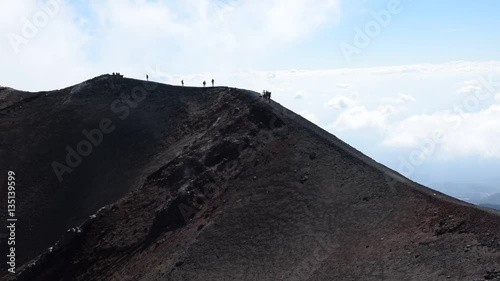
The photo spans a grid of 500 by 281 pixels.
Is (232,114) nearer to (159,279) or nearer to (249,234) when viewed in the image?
(249,234)

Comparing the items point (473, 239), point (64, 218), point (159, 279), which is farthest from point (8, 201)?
point (473, 239)

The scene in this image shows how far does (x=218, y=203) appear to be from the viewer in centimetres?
4794

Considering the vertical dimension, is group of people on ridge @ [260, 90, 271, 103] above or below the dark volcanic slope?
above

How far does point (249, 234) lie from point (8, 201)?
39.4 meters

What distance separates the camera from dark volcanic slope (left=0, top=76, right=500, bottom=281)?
3616 cm

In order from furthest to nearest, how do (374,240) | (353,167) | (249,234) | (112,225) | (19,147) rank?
(19,147) → (112,225) → (353,167) → (249,234) → (374,240)

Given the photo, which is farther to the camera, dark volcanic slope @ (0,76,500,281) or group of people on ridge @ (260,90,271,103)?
group of people on ridge @ (260,90,271,103)

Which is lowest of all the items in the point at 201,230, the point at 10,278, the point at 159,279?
the point at 10,278

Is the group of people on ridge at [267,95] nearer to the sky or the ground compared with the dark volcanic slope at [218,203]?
nearer to the sky

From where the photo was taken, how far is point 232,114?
61.7m

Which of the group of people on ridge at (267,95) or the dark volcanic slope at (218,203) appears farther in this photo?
the group of people on ridge at (267,95)

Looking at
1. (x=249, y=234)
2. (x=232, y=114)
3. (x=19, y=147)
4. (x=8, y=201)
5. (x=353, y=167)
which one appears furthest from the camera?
(x=19, y=147)

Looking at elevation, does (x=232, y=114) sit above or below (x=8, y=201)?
above

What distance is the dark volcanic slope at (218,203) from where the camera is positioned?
1423 inches
